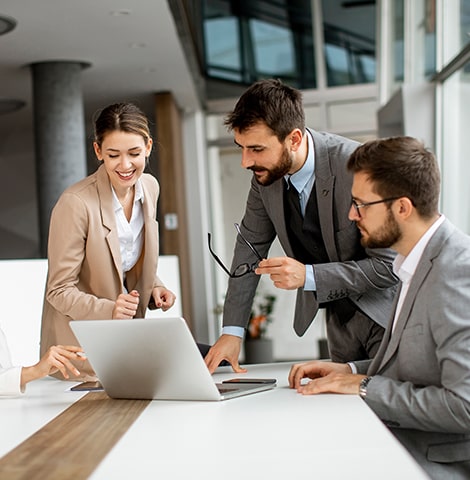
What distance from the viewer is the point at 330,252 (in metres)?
2.90

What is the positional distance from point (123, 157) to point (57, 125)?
512cm

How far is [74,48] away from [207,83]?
4453 mm

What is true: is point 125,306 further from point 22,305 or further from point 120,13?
point 120,13

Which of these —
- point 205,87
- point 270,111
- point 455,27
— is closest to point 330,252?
point 270,111

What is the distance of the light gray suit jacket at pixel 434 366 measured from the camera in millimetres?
1898

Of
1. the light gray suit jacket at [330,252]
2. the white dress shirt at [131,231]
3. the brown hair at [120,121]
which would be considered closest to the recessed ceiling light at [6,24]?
the brown hair at [120,121]

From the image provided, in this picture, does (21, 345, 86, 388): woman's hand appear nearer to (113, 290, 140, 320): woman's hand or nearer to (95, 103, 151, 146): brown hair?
(113, 290, 140, 320): woman's hand

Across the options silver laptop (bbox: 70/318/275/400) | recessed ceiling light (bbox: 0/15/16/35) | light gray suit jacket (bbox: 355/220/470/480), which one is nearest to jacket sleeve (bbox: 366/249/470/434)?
light gray suit jacket (bbox: 355/220/470/480)

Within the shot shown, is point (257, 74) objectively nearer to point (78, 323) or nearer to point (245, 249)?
point (245, 249)

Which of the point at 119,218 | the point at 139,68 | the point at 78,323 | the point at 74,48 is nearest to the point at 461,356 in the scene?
the point at 78,323

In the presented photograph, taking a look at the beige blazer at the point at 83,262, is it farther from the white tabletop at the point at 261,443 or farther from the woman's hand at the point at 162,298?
the white tabletop at the point at 261,443

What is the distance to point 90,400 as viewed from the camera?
2.24m

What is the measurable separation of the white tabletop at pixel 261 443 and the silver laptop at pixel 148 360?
0.05m

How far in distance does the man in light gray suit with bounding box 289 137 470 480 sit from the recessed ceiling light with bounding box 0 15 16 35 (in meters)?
4.82
